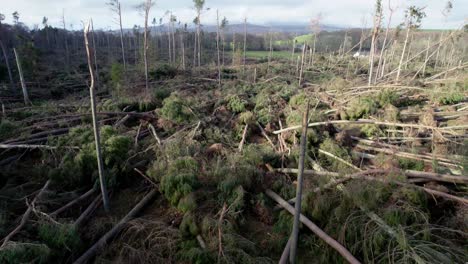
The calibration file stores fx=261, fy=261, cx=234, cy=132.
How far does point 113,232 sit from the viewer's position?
394 cm

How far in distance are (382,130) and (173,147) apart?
5.53 m

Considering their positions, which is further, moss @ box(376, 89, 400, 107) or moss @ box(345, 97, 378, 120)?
moss @ box(376, 89, 400, 107)

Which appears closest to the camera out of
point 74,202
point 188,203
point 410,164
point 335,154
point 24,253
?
point 24,253

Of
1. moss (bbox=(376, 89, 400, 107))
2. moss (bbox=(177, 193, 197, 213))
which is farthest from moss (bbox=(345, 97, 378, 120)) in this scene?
moss (bbox=(177, 193, 197, 213))

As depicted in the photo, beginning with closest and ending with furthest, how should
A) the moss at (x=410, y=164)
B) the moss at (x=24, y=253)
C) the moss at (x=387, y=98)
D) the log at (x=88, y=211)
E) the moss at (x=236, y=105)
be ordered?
the moss at (x=24, y=253) < the log at (x=88, y=211) < the moss at (x=410, y=164) < the moss at (x=387, y=98) < the moss at (x=236, y=105)

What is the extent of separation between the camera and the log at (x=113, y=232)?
355cm

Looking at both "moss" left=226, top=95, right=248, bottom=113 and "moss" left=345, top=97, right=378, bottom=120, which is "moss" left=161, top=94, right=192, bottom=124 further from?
"moss" left=345, top=97, right=378, bottom=120

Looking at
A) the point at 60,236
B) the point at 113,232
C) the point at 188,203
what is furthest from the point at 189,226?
the point at 60,236

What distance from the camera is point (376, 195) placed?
12.8ft

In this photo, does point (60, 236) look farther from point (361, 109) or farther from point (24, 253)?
point (361, 109)

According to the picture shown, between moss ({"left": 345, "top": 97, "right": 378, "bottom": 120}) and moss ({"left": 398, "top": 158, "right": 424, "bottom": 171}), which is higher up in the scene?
moss ({"left": 345, "top": 97, "right": 378, "bottom": 120})

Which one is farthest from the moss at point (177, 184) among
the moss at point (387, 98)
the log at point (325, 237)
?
the moss at point (387, 98)

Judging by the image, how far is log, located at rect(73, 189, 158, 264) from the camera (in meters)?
3.55

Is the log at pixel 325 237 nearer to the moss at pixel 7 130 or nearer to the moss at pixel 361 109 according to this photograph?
the moss at pixel 361 109
